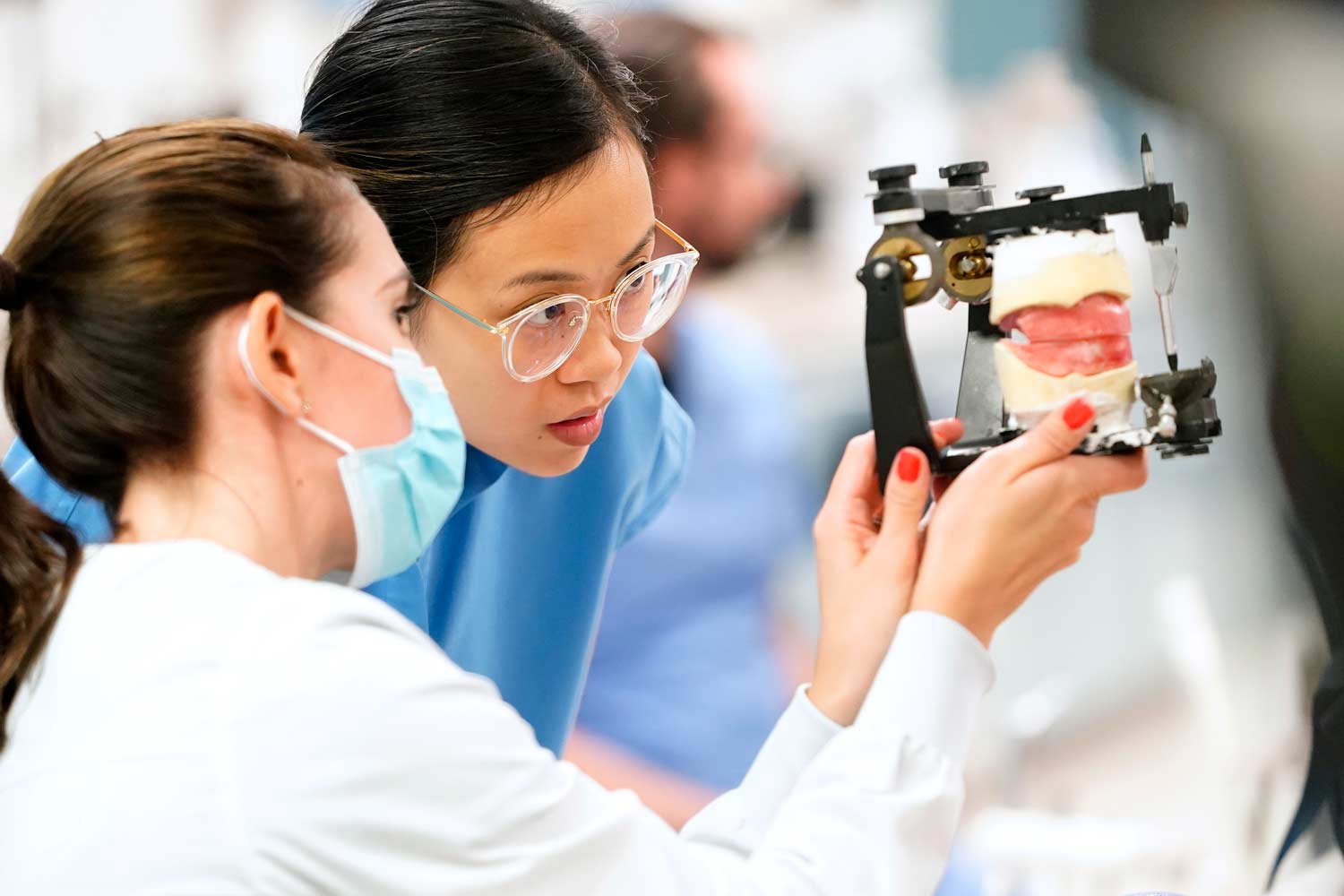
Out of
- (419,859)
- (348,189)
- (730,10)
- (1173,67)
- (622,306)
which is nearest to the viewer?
(419,859)

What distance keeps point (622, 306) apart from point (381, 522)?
373 mm

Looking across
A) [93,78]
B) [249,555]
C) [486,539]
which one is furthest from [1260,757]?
[93,78]

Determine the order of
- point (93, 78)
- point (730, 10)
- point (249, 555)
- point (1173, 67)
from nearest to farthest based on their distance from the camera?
point (249, 555)
point (1173, 67)
point (730, 10)
point (93, 78)

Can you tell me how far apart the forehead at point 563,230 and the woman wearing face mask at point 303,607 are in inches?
7.5

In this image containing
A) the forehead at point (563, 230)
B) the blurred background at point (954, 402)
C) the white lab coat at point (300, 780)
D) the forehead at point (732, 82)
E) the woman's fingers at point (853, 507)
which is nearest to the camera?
the white lab coat at point (300, 780)

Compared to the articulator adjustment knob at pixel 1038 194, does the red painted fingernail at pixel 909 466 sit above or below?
below

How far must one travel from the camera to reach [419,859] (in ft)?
2.71

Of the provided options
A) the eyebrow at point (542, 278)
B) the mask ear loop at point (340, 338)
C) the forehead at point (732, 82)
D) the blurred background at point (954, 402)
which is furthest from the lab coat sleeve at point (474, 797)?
the forehead at point (732, 82)

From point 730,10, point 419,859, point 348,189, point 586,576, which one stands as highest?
point 730,10

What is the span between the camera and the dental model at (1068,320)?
980 millimetres

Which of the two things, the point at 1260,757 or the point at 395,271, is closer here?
the point at 395,271

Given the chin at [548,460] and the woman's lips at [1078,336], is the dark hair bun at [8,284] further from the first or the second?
the woman's lips at [1078,336]

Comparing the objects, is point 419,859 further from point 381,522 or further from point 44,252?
point 44,252

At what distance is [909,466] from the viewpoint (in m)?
1.02
